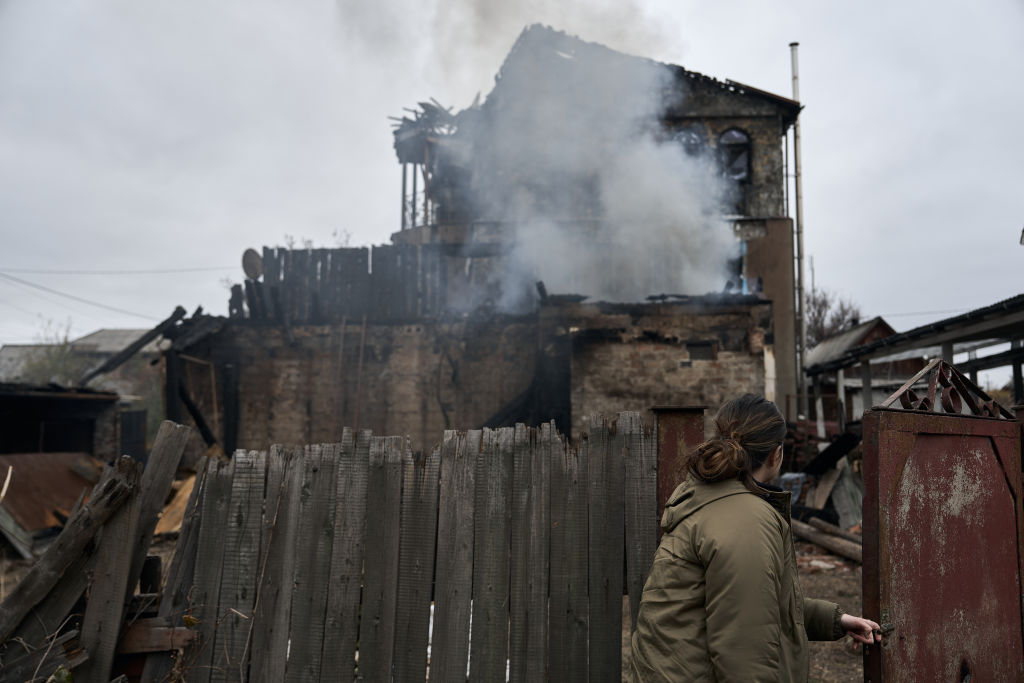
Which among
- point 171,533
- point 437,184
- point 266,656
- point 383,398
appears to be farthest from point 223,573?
point 437,184

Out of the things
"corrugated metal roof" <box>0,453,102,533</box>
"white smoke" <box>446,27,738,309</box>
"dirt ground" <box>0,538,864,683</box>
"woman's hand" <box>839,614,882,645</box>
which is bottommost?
"dirt ground" <box>0,538,864,683</box>

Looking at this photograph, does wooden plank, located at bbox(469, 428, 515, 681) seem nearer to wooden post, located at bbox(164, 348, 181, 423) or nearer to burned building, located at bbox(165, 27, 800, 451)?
burned building, located at bbox(165, 27, 800, 451)

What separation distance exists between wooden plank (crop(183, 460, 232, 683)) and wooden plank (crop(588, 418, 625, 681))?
189cm

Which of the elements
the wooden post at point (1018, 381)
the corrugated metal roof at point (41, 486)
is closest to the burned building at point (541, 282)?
the corrugated metal roof at point (41, 486)

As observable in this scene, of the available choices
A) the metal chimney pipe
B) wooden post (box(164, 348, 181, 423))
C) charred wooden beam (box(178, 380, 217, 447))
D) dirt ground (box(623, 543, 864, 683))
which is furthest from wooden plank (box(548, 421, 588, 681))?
the metal chimney pipe

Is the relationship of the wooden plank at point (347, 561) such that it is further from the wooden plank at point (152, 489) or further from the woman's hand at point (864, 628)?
the woman's hand at point (864, 628)

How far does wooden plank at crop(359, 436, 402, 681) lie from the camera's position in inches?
115

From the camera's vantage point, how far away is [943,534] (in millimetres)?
2566

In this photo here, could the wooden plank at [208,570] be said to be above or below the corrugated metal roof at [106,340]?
below

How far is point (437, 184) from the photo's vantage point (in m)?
23.1

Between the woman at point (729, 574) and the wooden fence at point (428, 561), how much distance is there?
90 cm

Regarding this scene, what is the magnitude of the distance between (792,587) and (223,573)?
8.70 ft

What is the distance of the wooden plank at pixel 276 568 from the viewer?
296cm

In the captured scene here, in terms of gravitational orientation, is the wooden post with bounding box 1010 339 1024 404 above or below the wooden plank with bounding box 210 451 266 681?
above
